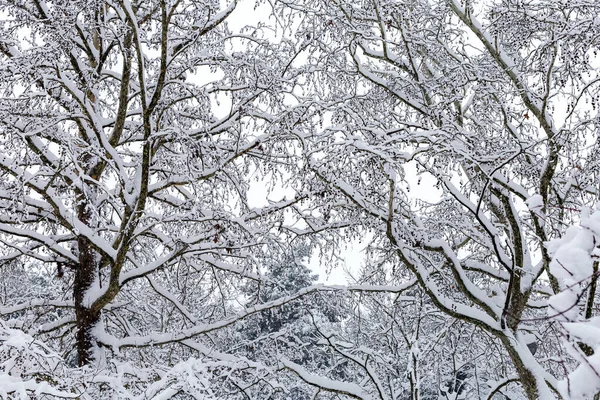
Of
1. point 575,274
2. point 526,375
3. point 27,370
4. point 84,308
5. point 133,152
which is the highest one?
point 133,152

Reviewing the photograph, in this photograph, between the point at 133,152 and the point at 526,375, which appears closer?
the point at 526,375

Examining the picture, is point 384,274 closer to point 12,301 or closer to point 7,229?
point 7,229

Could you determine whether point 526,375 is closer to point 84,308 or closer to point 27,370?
point 27,370

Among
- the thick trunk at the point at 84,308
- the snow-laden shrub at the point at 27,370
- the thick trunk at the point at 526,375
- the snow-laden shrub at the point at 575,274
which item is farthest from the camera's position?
the thick trunk at the point at 84,308

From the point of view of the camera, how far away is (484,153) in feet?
17.4

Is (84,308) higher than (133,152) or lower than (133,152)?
lower

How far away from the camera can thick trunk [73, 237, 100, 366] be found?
546cm

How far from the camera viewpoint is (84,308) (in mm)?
5551

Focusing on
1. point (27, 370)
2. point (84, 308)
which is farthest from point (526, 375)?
point (84, 308)

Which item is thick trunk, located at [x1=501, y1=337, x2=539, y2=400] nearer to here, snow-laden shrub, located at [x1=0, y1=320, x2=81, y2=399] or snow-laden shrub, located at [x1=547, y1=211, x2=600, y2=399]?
snow-laden shrub, located at [x1=547, y1=211, x2=600, y2=399]

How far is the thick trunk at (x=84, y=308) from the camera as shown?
546cm

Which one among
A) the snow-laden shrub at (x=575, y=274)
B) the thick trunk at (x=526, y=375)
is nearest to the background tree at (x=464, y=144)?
the thick trunk at (x=526, y=375)

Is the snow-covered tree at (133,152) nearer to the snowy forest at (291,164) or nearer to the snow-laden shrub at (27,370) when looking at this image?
the snowy forest at (291,164)

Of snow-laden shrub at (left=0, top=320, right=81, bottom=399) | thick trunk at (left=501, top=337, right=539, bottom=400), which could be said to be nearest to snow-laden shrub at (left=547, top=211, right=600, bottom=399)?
snow-laden shrub at (left=0, top=320, right=81, bottom=399)
